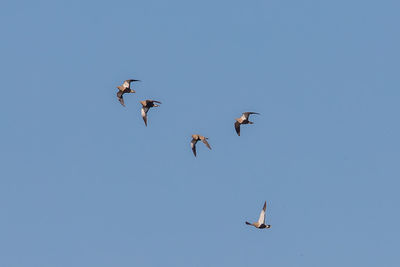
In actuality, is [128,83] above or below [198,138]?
above

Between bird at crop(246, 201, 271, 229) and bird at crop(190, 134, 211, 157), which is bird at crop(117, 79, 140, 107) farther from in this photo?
bird at crop(246, 201, 271, 229)

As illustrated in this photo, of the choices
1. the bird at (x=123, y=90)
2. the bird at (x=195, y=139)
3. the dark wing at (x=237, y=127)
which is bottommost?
the bird at (x=195, y=139)

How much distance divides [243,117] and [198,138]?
540 cm

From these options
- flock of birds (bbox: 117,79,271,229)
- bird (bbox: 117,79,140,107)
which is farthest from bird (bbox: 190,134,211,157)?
bird (bbox: 117,79,140,107)

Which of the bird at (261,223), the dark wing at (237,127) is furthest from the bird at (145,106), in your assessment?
the bird at (261,223)

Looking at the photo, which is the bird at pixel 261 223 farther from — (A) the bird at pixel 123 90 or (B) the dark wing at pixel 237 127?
(A) the bird at pixel 123 90

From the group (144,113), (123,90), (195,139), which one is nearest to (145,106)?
(144,113)

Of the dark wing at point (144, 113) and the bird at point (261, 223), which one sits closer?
the bird at point (261, 223)

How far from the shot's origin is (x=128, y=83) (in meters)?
69.2

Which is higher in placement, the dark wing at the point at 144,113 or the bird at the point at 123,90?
the bird at the point at 123,90

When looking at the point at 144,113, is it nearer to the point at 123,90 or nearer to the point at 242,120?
the point at 123,90

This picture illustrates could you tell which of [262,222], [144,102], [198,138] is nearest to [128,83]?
[144,102]

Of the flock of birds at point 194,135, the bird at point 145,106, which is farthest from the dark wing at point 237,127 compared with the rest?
the bird at point 145,106

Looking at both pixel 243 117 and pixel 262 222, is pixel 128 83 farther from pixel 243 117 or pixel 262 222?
pixel 262 222
